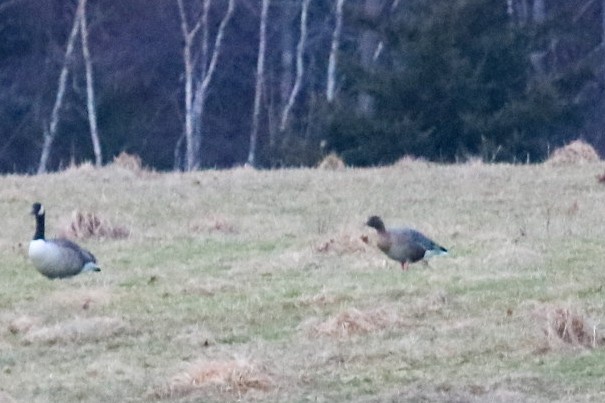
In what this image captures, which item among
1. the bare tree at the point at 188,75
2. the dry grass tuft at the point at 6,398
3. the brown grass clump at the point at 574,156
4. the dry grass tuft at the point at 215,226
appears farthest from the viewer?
the bare tree at the point at 188,75

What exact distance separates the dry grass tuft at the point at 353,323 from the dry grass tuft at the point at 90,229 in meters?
5.18

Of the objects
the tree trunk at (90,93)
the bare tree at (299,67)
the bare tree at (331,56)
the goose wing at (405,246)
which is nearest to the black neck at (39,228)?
the goose wing at (405,246)

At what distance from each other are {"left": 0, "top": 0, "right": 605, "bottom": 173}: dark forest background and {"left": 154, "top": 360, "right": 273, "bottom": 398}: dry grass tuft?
57.5 ft

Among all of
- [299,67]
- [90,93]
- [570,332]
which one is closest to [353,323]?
[570,332]

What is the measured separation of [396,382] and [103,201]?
9.17 m

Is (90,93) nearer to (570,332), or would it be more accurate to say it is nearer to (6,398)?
(570,332)

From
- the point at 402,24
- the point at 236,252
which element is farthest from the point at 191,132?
the point at 236,252

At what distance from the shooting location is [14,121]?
3762 cm

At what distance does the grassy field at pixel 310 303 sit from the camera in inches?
366

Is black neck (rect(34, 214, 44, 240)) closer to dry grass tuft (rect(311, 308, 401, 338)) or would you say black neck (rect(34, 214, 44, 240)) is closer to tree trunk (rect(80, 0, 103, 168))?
dry grass tuft (rect(311, 308, 401, 338))

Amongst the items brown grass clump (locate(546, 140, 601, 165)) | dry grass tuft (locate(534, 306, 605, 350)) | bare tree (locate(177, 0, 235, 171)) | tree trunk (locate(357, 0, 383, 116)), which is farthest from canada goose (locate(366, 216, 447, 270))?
bare tree (locate(177, 0, 235, 171))

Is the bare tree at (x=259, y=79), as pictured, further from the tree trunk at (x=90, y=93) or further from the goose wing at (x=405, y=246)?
the goose wing at (x=405, y=246)

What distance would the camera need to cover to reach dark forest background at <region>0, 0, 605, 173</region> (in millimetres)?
29438

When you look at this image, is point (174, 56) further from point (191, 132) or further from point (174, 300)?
point (174, 300)
